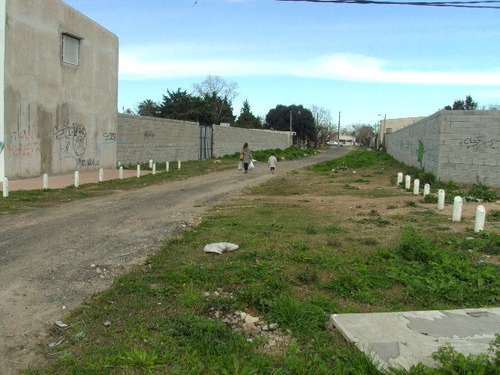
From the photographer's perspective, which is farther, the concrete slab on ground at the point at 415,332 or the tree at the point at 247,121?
the tree at the point at 247,121

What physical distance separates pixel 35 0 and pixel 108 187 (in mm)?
7449

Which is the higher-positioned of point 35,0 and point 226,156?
point 35,0

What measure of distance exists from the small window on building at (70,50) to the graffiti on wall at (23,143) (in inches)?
155

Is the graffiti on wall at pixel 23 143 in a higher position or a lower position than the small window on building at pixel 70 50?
lower

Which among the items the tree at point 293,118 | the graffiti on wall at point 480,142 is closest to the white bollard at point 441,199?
the graffiti on wall at point 480,142

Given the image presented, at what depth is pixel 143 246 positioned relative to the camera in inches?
285

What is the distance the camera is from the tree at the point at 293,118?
267 feet

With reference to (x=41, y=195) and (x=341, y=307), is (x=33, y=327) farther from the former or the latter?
(x=41, y=195)

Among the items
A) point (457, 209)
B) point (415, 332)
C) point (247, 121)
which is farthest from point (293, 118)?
point (415, 332)

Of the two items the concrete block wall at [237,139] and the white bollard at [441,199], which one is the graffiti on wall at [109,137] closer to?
the concrete block wall at [237,139]

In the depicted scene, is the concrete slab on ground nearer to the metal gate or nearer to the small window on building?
the small window on building

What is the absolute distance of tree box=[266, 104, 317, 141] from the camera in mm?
81375

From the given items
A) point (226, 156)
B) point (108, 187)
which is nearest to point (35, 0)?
point (108, 187)

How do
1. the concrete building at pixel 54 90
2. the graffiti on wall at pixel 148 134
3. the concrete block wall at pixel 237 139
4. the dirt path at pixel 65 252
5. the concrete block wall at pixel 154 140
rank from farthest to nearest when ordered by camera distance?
the concrete block wall at pixel 237 139 < the graffiti on wall at pixel 148 134 < the concrete block wall at pixel 154 140 < the concrete building at pixel 54 90 < the dirt path at pixel 65 252
